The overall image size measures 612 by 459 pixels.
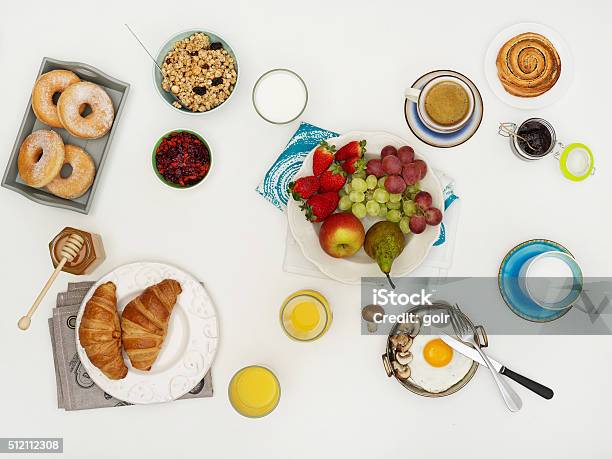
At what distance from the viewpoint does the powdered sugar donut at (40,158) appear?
42.7 inches

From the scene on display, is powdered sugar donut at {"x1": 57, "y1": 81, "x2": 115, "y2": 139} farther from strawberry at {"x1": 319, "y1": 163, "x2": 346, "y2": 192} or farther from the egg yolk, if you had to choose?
the egg yolk

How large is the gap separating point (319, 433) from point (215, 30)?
902 millimetres

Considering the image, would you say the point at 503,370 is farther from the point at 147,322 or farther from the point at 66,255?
the point at 66,255

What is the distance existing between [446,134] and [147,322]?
0.74 meters

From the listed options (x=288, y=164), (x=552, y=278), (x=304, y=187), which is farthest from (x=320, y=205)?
(x=552, y=278)

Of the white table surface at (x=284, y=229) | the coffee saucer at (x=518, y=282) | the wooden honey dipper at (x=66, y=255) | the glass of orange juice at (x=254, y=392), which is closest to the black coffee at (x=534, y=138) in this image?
the white table surface at (x=284, y=229)

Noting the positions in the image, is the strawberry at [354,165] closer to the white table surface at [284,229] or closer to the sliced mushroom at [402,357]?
the white table surface at [284,229]

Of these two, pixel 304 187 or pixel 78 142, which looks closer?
pixel 304 187

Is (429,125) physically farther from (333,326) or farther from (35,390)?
(35,390)

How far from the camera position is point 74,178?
1111 mm

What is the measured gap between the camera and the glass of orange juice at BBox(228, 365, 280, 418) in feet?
3.59

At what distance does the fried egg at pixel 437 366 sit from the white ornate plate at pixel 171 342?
1.41 ft

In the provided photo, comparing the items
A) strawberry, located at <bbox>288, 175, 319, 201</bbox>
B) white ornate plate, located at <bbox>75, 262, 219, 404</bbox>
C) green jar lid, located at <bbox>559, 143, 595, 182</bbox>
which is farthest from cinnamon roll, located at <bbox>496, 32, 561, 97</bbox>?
white ornate plate, located at <bbox>75, 262, 219, 404</bbox>

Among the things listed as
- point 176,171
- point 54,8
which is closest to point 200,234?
point 176,171
